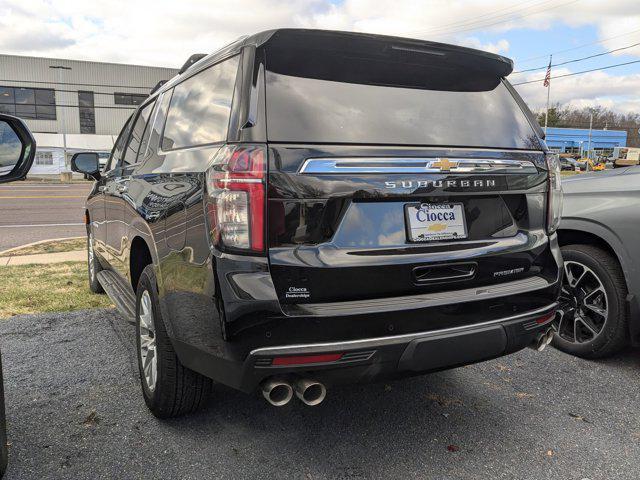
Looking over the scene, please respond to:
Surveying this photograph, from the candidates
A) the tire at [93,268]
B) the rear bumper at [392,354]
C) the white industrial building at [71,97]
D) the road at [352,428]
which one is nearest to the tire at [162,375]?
→ the road at [352,428]

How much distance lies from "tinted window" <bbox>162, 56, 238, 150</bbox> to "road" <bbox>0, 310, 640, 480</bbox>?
1.55 m

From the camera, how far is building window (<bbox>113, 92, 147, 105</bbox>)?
4803 cm

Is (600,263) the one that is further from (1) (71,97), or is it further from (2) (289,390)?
(1) (71,97)

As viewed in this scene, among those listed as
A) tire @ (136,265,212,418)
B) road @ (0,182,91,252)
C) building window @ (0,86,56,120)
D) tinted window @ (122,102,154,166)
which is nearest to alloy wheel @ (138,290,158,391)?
tire @ (136,265,212,418)

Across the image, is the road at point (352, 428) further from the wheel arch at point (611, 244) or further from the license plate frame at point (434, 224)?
the license plate frame at point (434, 224)

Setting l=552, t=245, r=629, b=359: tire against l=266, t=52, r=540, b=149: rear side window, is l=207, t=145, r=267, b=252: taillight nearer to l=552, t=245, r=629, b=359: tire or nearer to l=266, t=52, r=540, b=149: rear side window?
l=266, t=52, r=540, b=149: rear side window

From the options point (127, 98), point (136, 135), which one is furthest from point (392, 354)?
point (127, 98)

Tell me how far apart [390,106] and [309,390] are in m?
1.31

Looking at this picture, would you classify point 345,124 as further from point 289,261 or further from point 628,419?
point 628,419

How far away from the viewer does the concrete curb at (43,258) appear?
7.33 metres

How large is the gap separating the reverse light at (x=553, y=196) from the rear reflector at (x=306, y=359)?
4.62 ft

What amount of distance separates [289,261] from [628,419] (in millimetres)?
2331

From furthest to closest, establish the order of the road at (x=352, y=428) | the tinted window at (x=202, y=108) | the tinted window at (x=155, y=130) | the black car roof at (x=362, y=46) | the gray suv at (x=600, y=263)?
1. the gray suv at (x=600, y=263)
2. the tinted window at (x=155, y=130)
3. the road at (x=352, y=428)
4. the tinted window at (x=202, y=108)
5. the black car roof at (x=362, y=46)

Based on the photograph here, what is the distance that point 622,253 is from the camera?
11.6 ft
